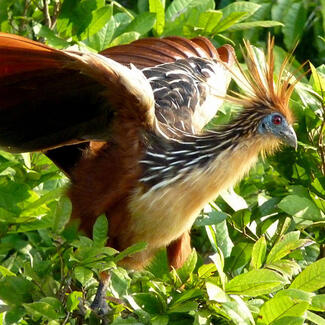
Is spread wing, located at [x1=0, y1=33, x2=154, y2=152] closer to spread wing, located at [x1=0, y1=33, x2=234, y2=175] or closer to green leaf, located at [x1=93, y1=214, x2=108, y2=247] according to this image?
spread wing, located at [x1=0, y1=33, x2=234, y2=175]

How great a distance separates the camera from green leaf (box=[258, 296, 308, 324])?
3143 mm

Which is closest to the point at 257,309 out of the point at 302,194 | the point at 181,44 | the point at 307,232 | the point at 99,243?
the point at 99,243

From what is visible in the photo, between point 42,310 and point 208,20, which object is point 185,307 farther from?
point 208,20

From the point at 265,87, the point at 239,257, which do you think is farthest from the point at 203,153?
the point at 239,257

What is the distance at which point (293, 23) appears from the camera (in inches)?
217

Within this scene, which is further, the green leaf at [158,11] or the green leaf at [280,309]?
the green leaf at [158,11]

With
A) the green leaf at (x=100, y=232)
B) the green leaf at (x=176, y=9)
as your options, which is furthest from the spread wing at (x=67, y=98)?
the green leaf at (x=100, y=232)

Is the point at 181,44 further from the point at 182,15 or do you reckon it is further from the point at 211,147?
the point at 211,147

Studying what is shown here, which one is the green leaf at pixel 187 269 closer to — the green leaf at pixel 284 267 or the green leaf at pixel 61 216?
the green leaf at pixel 284 267

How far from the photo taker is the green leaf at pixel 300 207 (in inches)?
162

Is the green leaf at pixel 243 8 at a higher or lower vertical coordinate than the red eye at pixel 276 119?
higher

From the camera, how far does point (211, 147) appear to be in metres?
4.27

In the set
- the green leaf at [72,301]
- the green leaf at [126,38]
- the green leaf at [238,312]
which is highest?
the green leaf at [126,38]

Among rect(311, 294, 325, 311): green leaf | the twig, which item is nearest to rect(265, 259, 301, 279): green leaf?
rect(311, 294, 325, 311): green leaf
